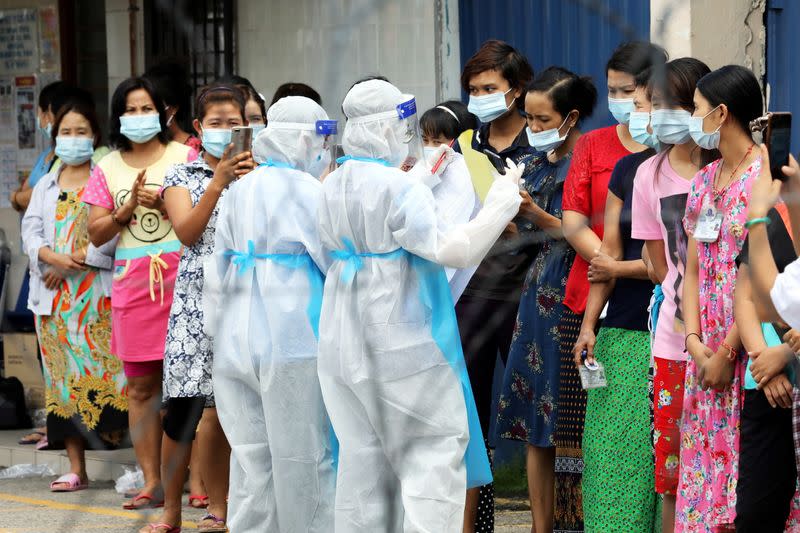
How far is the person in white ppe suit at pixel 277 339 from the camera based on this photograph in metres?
3.79

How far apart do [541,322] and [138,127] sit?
4.75ft

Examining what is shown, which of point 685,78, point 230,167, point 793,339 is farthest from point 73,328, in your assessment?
point 793,339

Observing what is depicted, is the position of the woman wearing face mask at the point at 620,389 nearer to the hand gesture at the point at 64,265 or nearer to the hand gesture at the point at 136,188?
the hand gesture at the point at 136,188

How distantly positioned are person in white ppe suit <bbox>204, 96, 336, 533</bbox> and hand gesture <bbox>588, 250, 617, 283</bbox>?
78 cm

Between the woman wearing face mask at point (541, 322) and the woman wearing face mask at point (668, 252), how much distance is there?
0.33m

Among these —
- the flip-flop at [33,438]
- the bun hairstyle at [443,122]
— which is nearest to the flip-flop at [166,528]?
the bun hairstyle at [443,122]

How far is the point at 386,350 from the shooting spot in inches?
138

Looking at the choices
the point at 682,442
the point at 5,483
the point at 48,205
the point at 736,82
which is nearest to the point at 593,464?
the point at 682,442

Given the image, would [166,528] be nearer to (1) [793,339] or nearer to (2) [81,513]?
(2) [81,513]

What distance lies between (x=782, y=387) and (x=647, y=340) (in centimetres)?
71

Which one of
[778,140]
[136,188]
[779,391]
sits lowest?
[779,391]

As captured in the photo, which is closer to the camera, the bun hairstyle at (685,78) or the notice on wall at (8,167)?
the notice on wall at (8,167)

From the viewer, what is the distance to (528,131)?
3.84 metres

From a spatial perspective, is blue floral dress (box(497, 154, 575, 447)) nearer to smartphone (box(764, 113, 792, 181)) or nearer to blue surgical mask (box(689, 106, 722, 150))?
blue surgical mask (box(689, 106, 722, 150))
